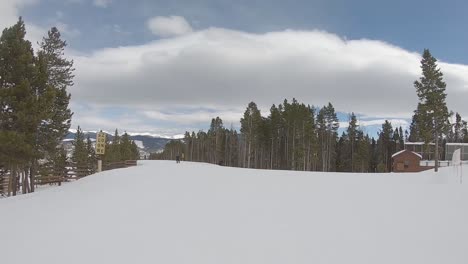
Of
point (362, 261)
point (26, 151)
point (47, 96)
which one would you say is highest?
point (47, 96)

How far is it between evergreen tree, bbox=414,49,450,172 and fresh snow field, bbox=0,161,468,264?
27338 mm

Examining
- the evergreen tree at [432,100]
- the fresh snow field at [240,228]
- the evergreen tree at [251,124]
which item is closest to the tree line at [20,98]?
the fresh snow field at [240,228]

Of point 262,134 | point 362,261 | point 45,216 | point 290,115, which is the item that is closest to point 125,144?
point 262,134

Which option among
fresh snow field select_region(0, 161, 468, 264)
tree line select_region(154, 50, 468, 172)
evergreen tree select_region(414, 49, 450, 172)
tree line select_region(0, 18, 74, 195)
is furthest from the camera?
tree line select_region(154, 50, 468, 172)

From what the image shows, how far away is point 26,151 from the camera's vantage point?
79.7ft

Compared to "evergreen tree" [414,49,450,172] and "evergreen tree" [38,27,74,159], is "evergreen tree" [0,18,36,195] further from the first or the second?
"evergreen tree" [414,49,450,172]

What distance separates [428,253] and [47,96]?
24.8 metres

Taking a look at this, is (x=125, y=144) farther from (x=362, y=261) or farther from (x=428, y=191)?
(x=362, y=261)

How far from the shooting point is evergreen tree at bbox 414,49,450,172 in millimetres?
41625

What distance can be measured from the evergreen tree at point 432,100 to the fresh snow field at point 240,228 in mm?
27338

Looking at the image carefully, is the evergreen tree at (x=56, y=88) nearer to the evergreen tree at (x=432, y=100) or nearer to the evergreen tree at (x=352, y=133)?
the evergreen tree at (x=432, y=100)

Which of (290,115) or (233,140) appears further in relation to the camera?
(233,140)

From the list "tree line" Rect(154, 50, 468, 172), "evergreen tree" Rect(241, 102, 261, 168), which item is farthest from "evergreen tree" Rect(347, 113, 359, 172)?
"evergreen tree" Rect(241, 102, 261, 168)

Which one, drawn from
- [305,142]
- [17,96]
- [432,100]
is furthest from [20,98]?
[305,142]
